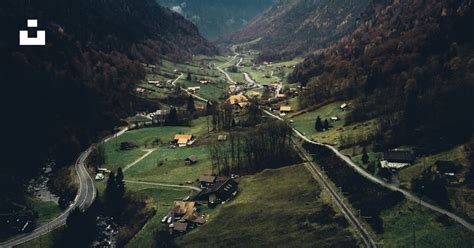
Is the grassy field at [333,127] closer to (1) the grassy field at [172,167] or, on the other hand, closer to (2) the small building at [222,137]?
(2) the small building at [222,137]

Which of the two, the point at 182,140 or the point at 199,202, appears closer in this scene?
the point at 199,202

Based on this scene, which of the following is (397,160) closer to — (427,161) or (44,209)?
(427,161)

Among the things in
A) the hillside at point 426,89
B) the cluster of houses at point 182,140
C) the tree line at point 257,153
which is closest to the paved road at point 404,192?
the hillside at point 426,89

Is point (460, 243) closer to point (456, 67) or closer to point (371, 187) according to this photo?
point (371, 187)

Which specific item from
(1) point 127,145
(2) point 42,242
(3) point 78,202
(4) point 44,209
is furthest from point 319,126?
(2) point 42,242

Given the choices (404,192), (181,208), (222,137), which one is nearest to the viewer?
(404,192)
